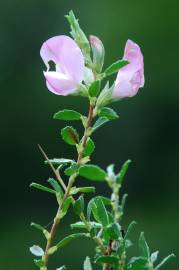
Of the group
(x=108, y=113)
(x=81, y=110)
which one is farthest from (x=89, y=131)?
(x=81, y=110)

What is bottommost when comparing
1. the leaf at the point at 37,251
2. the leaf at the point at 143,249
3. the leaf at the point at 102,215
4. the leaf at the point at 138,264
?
the leaf at the point at 138,264

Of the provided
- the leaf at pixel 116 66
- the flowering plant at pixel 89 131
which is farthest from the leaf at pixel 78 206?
the leaf at pixel 116 66

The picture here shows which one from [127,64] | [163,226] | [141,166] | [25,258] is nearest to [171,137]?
[141,166]

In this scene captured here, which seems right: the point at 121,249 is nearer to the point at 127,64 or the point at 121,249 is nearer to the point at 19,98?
the point at 127,64

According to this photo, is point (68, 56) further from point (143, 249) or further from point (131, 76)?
point (143, 249)

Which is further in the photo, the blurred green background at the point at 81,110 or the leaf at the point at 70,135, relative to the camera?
the blurred green background at the point at 81,110

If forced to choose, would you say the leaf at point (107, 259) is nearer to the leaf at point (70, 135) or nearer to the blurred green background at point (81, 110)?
the leaf at point (70, 135)

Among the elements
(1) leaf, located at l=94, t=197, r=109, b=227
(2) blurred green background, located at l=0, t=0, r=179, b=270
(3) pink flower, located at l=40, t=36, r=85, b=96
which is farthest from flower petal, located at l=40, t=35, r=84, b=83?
(2) blurred green background, located at l=0, t=0, r=179, b=270
